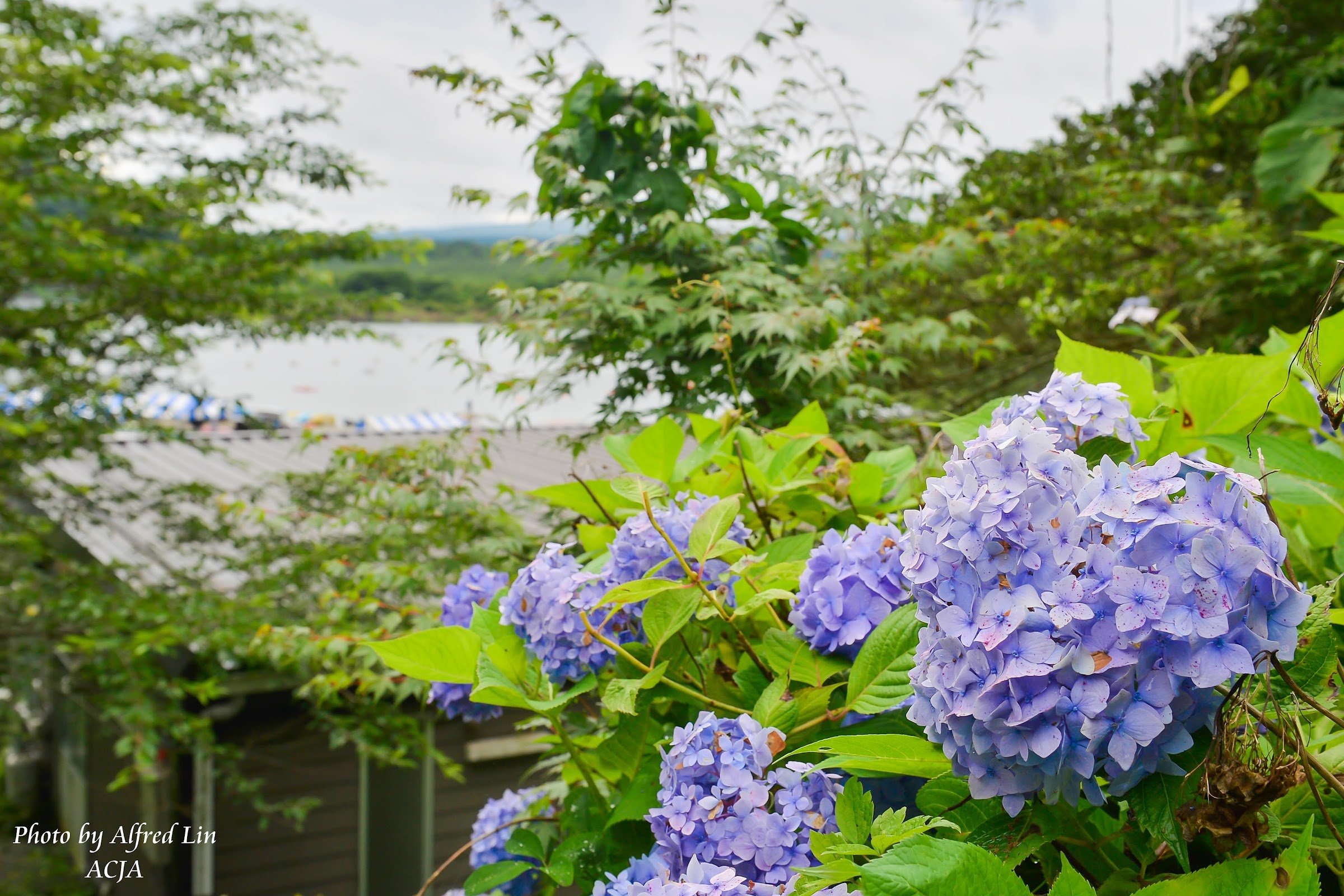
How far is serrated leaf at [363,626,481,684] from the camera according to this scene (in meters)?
0.79

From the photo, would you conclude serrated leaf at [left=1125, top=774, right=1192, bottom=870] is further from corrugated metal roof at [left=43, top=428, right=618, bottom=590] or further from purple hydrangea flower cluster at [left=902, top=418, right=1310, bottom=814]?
corrugated metal roof at [left=43, top=428, right=618, bottom=590]

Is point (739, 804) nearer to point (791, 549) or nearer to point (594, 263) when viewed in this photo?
point (791, 549)

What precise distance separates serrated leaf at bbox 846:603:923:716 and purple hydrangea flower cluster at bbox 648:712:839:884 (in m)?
0.06

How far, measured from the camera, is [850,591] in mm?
706

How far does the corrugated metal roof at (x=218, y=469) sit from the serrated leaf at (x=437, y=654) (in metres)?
0.43

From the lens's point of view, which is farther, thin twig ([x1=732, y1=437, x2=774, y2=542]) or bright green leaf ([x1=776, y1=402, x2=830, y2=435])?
bright green leaf ([x1=776, y1=402, x2=830, y2=435])

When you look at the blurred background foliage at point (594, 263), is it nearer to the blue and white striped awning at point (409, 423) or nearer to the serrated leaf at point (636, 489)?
the serrated leaf at point (636, 489)

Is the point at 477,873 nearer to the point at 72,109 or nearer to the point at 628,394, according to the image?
the point at 628,394

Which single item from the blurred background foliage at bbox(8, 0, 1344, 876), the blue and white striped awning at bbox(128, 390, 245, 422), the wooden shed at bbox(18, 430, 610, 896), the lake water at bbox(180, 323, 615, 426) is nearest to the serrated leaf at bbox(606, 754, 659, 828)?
the blurred background foliage at bbox(8, 0, 1344, 876)

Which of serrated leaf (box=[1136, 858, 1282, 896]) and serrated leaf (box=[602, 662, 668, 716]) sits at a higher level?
serrated leaf (box=[602, 662, 668, 716])

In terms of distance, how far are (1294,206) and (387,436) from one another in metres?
8.50

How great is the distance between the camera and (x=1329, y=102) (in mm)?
3512

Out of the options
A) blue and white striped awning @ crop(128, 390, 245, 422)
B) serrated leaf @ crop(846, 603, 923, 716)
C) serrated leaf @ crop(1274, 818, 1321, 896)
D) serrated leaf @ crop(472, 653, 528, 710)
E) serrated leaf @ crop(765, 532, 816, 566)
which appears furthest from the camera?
blue and white striped awning @ crop(128, 390, 245, 422)

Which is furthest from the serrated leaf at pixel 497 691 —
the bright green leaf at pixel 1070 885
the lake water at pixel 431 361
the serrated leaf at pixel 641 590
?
the lake water at pixel 431 361
